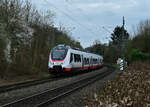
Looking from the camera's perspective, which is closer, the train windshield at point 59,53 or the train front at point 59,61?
the train front at point 59,61

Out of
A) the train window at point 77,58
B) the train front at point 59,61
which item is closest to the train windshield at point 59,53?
the train front at point 59,61

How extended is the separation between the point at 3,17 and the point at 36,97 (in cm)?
1233

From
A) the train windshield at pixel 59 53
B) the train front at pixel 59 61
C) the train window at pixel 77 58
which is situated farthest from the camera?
the train window at pixel 77 58

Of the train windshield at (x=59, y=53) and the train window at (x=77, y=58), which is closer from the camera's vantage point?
the train windshield at (x=59, y=53)

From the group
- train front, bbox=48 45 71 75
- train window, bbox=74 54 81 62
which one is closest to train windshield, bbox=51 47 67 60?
train front, bbox=48 45 71 75

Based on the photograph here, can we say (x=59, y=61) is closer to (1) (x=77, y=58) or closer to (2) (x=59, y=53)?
(2) (x=59, y=53)

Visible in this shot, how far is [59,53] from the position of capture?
23.6m

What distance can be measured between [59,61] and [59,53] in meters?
0.85

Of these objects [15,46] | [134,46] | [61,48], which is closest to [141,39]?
[134,46]

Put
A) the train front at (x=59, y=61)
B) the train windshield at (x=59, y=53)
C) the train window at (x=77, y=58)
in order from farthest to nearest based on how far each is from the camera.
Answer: the train window at (x=77, y=58), the train windshield at (x=59, y=53), the train front at (x=59, y=61)

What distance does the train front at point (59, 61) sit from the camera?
23.0m

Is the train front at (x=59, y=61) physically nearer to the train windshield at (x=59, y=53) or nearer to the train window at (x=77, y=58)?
the train windshield at (x=59, y=53)

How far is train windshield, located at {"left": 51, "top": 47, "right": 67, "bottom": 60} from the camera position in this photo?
23.3 meters

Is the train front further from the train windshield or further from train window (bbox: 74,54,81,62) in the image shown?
train window (bbox: 74,54,81,62)
